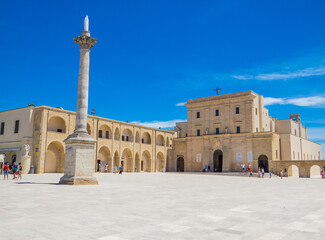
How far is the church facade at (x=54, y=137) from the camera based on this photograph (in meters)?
34.4

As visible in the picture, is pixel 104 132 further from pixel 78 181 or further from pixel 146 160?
pixel 78 181

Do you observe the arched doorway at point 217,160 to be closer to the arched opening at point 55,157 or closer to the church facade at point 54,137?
the church facade at point 54,137

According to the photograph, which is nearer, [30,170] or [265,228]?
[265,228]

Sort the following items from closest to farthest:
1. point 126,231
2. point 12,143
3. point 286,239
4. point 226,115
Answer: point 286,239 → point 126,231 → point 12,143 → point 226,115

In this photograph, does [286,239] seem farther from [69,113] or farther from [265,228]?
[69,113]

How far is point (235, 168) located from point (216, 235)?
41336mm

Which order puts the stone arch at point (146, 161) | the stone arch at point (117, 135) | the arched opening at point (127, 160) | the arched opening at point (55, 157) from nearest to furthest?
1. the arched opening at point (55, 157)
2. the stone arch at point (117, 135)
3. the arched opening at point (127, 160)
4. the stone arch at point (146, 161)

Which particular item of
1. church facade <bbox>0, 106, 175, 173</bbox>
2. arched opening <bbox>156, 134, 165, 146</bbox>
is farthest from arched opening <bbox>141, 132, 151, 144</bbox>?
church facade <bbox>0, 106, 175, 173</bbox>

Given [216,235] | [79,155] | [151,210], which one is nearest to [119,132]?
[79,155]

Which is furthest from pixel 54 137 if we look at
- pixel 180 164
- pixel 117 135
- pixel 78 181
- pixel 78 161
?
pixel 180 164

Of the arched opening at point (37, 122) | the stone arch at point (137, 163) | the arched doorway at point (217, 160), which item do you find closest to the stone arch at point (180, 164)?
the arched doorway at point (217, 160)

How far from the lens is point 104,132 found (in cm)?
4419

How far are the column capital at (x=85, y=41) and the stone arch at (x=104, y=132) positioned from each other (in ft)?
81.5

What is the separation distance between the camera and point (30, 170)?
32.9 m
